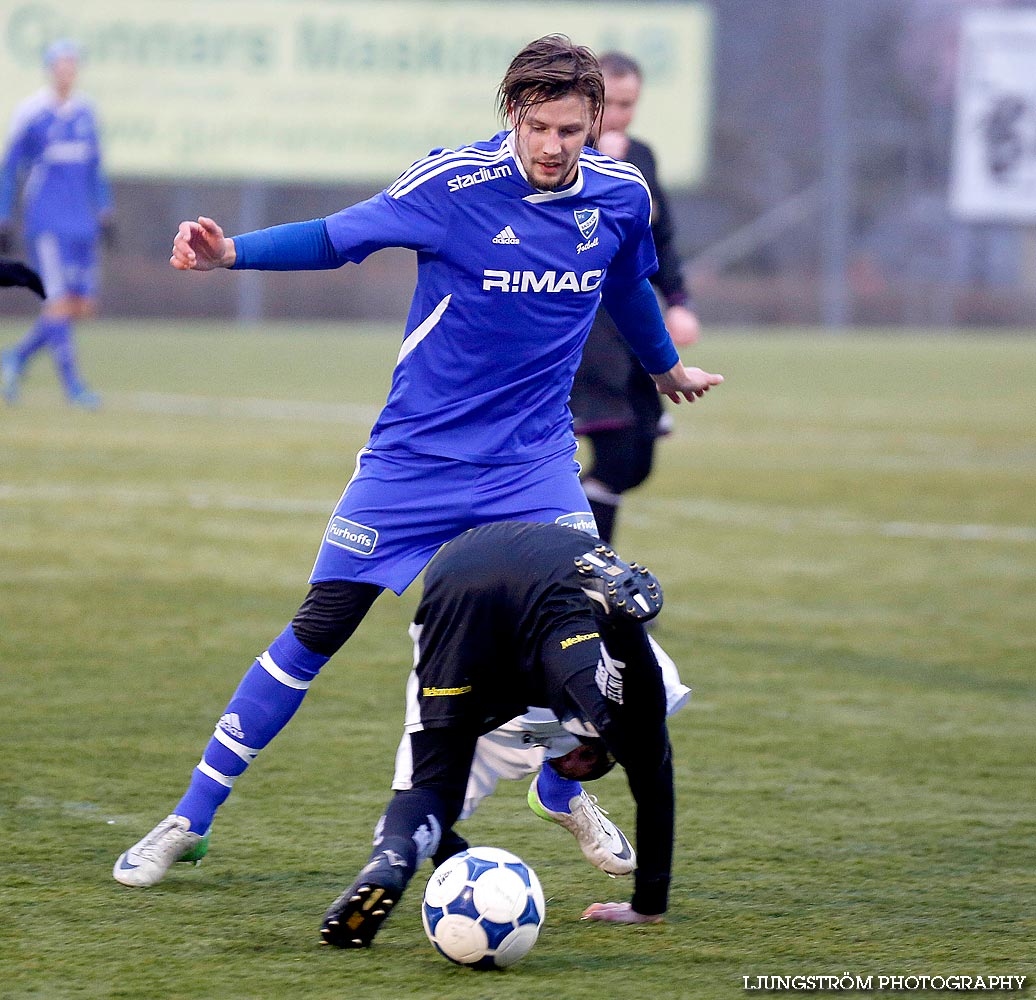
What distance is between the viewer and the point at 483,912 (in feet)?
11.7

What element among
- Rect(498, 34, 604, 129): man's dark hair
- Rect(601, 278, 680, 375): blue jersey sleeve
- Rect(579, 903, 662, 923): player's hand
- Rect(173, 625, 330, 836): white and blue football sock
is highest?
Rect(498, 34, 604, 129): man's dark hair

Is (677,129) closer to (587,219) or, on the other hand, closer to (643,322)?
(643,322)

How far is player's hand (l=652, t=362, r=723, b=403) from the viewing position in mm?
4598

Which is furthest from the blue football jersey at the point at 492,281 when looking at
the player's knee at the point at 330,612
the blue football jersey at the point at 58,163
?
the blue football jersey at the point at 58,163

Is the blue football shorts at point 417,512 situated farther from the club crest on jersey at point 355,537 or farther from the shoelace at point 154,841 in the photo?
the shoelace at point 154,841

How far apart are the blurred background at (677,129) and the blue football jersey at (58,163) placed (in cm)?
1287

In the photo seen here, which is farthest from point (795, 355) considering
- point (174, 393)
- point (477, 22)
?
point (174, 393)

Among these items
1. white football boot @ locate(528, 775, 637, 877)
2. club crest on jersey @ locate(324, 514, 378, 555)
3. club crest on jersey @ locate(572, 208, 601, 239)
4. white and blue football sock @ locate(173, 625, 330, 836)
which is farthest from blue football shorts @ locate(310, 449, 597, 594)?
white football boot @ locate(528, 775, 637, 877)

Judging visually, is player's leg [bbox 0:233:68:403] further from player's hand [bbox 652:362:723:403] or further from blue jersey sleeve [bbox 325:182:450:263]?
blue jersey sleeve [bbox 325:182:450:263]

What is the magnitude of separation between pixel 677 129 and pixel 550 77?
27.6 metres

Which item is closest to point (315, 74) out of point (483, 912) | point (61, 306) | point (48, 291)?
point (48, 291)

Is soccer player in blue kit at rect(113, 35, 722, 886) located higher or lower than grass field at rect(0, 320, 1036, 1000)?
higher

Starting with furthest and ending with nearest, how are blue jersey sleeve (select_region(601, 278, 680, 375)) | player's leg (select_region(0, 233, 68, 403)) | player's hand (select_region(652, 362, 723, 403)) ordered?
player's leg (select_region(0, 233, 68, 403)), player's hand (select_region(652, 362, 723, 403)), blue jersey sleeve (select_region(601, 278, 680, 375))

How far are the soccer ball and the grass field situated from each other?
1.8 inches
